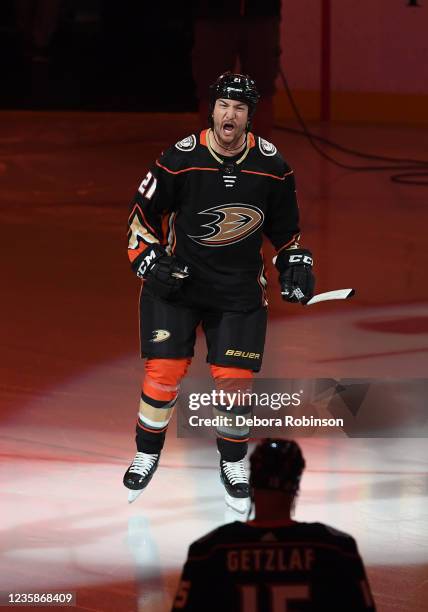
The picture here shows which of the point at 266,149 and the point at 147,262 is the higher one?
the point at 266,149

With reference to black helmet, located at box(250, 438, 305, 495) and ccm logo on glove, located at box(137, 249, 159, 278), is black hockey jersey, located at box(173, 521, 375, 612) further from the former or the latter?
ccm logo on glove, located at box(137, 249, 159, 278)

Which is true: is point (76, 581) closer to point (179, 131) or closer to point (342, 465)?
point (342, 465)

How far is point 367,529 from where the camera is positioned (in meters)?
4.75

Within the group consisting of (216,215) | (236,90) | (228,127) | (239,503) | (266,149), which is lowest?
(239,503)

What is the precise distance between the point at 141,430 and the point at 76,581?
812 mm

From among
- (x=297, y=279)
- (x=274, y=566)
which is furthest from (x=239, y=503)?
(x=274, y=566)

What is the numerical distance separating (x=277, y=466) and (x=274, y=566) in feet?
0.76

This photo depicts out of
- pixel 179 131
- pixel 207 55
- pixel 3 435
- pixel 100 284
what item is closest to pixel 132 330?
pixel 100 284

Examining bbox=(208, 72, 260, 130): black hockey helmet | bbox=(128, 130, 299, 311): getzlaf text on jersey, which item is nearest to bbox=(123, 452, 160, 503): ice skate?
bbox=(128, 130, 299, 311): getzlaf text on jersey

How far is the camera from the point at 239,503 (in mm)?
4938

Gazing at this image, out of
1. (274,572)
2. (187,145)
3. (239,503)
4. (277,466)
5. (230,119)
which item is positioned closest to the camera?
(274,572)

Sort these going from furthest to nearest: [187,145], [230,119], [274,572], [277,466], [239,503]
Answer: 1. [239,503]
2. [187,145]
3. [230,119]
4. [277,466]
5. [274,572]

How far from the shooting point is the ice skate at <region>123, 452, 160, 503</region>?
499 centimetres

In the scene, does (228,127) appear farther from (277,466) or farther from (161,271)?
(277,466)
